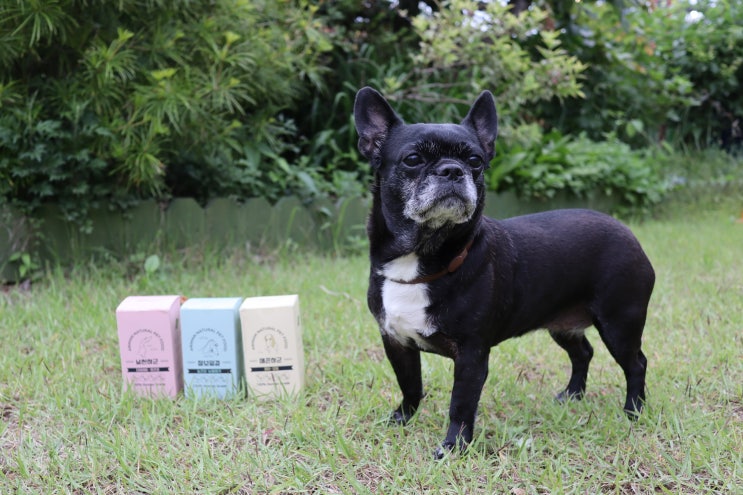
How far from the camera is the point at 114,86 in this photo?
4277mm

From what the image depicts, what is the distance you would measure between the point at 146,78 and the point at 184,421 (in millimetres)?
2549

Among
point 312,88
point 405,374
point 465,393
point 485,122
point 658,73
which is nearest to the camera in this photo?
point 465,393

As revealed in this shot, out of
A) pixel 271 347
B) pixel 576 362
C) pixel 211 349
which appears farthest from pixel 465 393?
pixel 211 349

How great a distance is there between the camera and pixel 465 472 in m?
2.26

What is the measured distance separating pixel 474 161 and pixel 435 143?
15 centimetres

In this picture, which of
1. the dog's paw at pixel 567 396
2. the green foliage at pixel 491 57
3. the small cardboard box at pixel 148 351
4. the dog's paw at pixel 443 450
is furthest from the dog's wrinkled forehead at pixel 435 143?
the green foliage at pixel 491 57

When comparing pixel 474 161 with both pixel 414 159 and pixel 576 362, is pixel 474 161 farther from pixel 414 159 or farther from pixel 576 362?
pixel 576 362

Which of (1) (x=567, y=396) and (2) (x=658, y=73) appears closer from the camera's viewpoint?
(1) (x=567, y=396)

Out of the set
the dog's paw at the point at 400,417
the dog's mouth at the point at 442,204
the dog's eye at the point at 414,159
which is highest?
the dog's eye at the point at 414,159

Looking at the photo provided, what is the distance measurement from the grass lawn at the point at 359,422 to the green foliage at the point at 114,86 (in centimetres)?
83

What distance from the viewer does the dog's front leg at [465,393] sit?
235 cm

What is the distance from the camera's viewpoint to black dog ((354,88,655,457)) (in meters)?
2.28

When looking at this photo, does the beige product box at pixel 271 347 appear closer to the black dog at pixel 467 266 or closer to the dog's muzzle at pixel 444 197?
the black dog at pixel 467 266

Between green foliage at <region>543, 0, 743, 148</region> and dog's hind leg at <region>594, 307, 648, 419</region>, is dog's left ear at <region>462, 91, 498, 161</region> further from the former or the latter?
green foliage at <region>543, 0, 743, 148</region>
